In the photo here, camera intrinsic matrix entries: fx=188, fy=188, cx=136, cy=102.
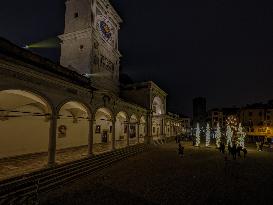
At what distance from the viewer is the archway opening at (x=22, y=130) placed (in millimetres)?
12367

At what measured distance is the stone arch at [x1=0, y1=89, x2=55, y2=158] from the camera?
12728mm

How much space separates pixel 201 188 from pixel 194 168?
498cm

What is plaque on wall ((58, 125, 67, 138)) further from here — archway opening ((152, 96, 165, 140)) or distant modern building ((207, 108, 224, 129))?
distant modern building ((207, 108, 224, 129))

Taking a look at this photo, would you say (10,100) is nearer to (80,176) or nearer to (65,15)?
(80,176)

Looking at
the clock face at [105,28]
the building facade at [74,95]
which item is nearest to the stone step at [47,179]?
the building facade at [74,95]

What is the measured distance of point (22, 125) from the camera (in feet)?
50.2

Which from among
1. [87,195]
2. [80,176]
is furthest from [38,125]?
[87,195]

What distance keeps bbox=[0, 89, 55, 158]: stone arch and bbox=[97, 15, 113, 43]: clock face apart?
17.6 metres

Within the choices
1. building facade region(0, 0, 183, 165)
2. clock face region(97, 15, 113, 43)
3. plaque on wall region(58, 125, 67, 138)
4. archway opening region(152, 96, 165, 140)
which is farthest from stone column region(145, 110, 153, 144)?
clock face region(97, 15, 113, 43)

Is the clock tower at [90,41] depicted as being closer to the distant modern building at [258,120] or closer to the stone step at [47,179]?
the stone step at [47,179]

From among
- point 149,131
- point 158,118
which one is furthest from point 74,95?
point 158,118

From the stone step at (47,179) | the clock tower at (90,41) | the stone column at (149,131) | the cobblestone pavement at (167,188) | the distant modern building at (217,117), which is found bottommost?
the cobblestone pavement at (167,188)

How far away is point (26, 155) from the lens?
15.3m

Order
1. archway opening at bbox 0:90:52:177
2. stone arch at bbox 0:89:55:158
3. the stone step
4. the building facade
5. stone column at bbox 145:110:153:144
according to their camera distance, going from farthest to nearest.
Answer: stone column at bbox 145:110:153:144 → stone arch at bbox 0:89:55:158 → archway opening at bbox 0:90:52:177 → the building facade → the stone step
